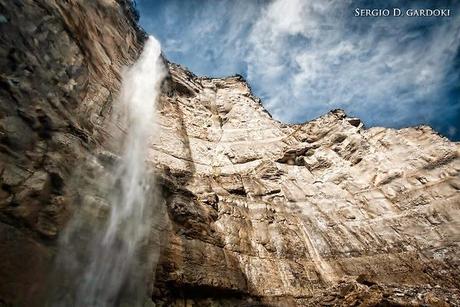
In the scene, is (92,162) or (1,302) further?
(92,162)

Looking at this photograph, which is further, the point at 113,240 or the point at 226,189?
the point at 226,189

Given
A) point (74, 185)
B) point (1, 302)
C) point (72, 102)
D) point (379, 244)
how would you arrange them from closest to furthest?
point (1, 302)
point (74, 185)
point (72, 102)
point (379, 244)

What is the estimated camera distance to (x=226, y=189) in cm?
1563

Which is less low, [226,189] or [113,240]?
[226,189]

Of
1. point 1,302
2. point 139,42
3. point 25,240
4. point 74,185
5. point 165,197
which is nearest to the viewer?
point 1,302

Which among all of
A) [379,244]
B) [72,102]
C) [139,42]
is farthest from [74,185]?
[139,42]

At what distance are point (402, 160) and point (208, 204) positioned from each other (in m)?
9.37

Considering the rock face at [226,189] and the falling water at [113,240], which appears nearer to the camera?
the rock face at [226,189]

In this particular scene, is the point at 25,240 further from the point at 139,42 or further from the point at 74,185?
the point at 139,42

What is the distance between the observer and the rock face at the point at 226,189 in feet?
23.7

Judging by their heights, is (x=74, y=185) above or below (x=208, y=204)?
below

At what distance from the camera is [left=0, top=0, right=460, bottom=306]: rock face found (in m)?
7.21

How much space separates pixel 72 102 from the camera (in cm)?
948

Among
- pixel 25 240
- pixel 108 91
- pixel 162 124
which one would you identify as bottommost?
pixel 25 240
